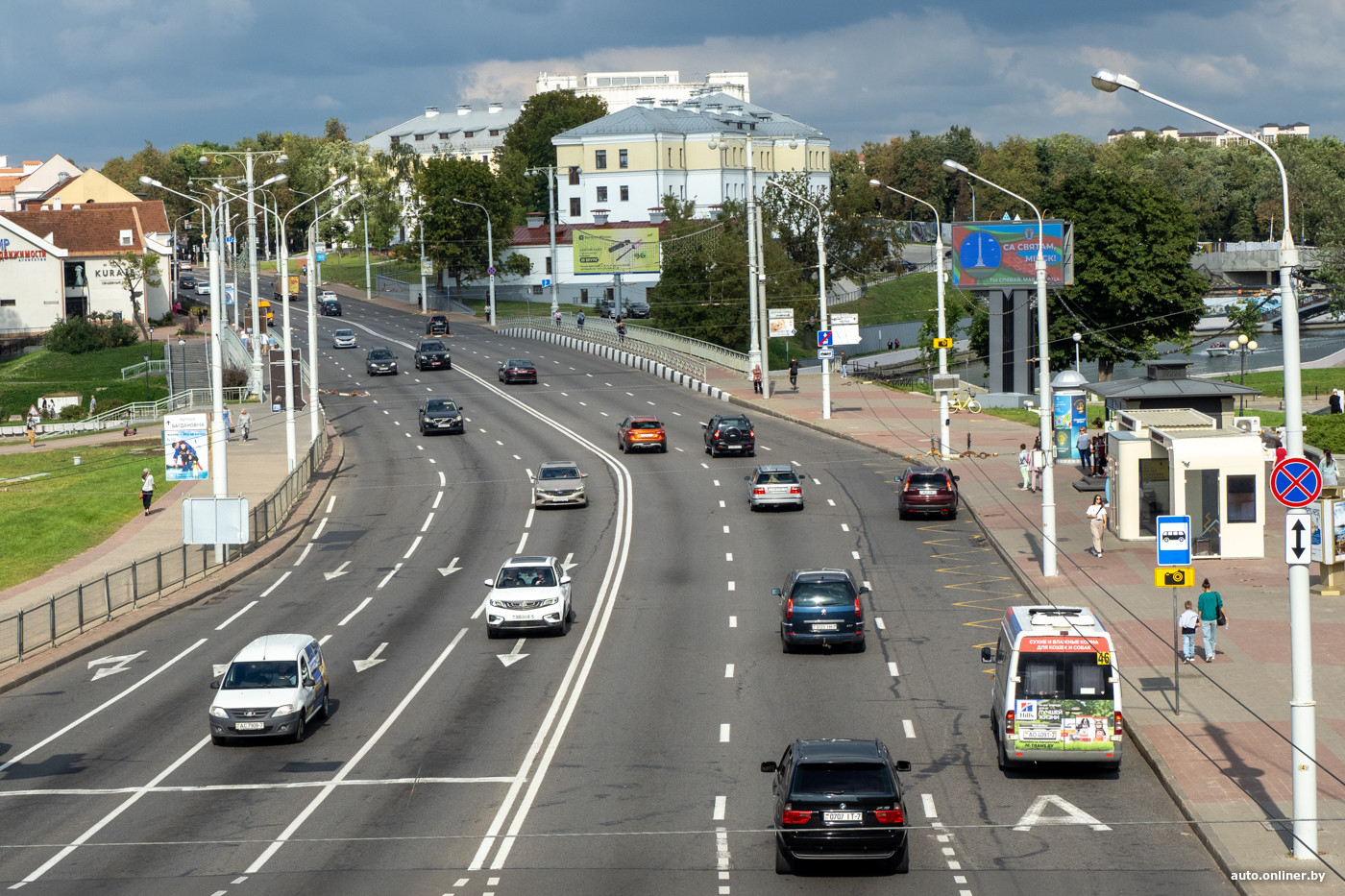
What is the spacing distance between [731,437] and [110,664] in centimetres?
2930

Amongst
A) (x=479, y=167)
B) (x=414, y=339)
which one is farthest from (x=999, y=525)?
→ (x=479, y=167)

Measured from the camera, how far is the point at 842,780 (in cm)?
1722

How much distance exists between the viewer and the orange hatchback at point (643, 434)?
58500 millimetres

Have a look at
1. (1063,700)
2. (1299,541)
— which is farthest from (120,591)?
(1299,541)

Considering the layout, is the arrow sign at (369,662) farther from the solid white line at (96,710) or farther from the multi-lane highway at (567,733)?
the solid white line at (96,710)

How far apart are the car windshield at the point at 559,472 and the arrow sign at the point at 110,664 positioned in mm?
17900

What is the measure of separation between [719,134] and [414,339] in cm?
5007

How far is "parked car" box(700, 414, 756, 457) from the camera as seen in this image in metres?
56.6

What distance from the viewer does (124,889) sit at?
17297mm

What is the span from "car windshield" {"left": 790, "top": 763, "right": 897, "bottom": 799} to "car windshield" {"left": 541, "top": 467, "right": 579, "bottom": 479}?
31683mm

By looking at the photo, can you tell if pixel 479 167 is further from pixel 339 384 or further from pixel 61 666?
pixel 61 666

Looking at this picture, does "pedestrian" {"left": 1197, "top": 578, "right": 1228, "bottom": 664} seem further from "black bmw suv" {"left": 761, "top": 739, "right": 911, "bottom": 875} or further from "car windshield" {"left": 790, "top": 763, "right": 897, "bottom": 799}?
"car windshield" {"left": 790, "top": 763, "right": 897, "bottom": 799}

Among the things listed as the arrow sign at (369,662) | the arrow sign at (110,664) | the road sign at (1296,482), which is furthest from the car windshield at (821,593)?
the arrow sign at (110,664)

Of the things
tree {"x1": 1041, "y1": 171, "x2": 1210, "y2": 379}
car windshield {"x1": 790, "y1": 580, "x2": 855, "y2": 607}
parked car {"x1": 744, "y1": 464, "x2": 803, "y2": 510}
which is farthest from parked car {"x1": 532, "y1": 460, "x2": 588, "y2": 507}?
tree {"x1": 1041, "y1": 171, "x2": 1210, "y2": 379}
